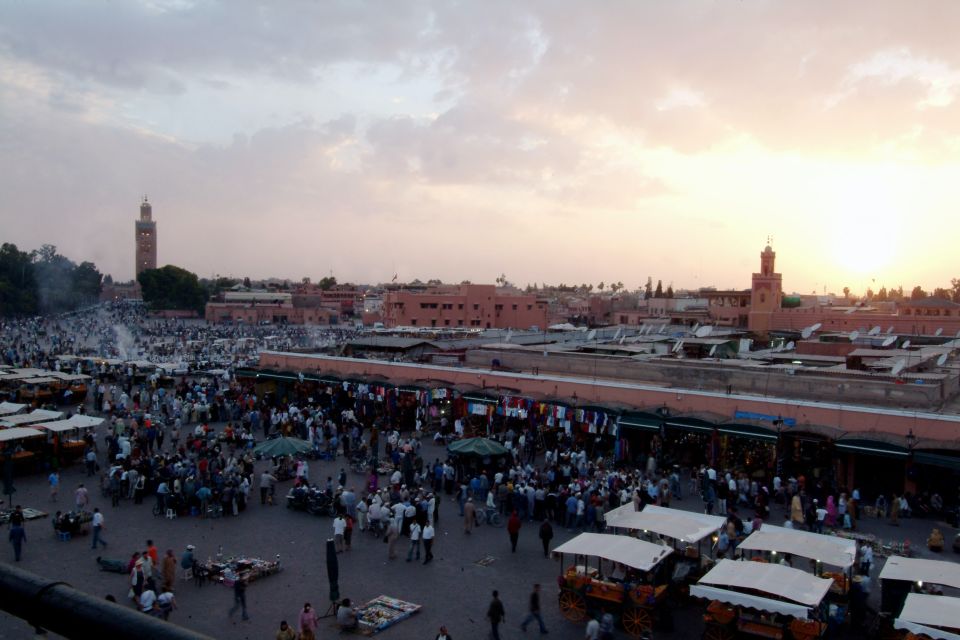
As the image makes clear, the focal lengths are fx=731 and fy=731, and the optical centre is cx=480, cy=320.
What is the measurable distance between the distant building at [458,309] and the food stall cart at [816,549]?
5697cm

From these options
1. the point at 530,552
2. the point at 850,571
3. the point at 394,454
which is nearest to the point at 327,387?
the point at 394,454

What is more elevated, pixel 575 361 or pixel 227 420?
pixel 575 361

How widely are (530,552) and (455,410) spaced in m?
11.5

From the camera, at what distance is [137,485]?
16.9 metres

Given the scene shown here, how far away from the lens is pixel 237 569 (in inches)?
488

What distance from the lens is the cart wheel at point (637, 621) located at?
1072 centimetres

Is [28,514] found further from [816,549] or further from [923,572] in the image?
[923,572]

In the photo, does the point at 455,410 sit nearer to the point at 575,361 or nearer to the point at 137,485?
the point at 575,361

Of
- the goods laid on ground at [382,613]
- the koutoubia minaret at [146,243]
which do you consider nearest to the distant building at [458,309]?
the goods laid on ground at [382,613]

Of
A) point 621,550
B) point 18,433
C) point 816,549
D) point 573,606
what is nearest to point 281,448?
point 18,433

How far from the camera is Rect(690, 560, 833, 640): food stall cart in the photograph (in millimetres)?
9742

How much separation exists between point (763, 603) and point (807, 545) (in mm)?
2069

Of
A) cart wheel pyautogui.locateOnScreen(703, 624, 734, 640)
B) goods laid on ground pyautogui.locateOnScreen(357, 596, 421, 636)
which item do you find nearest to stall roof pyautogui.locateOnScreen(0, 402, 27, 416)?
goods laid on ground pyautogui.locateOnScreen(357, 596, 421, 636)

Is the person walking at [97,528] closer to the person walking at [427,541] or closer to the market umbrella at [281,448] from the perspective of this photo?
the market umbrella at [281,448]
